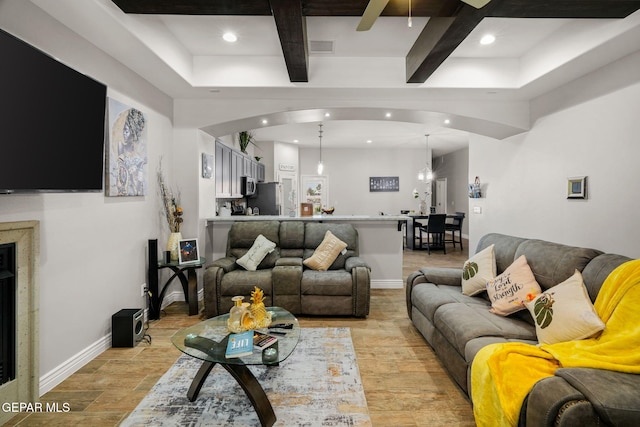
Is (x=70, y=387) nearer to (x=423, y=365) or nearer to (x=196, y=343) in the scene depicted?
(x=196, y=343)

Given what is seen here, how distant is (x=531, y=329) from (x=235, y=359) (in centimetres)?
200

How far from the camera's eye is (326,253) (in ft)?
12.6

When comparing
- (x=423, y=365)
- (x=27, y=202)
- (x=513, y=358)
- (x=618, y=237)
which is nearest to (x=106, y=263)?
(x=27, y=202)

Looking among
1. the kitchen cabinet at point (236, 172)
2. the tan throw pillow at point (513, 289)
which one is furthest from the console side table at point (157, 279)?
the tan throw pillow at point (513, 289)

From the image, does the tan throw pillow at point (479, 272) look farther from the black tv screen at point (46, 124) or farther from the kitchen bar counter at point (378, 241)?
the black tv screen at point (46, 124)

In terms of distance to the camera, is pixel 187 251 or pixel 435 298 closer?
pixel 435 298

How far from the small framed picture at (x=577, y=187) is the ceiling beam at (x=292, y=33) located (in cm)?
285

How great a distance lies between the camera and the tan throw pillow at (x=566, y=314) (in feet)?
5.86

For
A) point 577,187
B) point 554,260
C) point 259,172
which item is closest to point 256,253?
point 554,260

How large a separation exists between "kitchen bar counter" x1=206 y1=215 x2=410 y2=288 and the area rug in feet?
6.62

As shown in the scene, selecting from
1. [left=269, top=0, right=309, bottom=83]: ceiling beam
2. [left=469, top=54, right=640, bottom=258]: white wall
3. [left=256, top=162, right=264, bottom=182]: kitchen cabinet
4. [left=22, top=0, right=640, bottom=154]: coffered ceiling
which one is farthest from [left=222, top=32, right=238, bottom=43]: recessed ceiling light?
[left=256, top=162, right=264, bottom=182]: kitchen cabinet

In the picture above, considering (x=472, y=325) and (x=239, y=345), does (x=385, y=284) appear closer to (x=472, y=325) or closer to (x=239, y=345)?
(x=472, y=325)

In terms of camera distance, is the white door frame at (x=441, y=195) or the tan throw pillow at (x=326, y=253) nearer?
the tan throw pillow at (x=326, y=253)

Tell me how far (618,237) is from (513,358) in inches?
75.3
